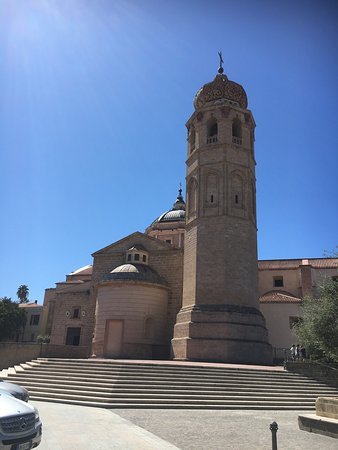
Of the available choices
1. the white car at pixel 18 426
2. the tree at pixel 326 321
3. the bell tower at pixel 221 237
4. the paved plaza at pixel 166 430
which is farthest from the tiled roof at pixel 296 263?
the white car at pixel 18 426

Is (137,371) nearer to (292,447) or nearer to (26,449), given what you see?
(292,447)

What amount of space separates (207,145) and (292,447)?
2201 cm

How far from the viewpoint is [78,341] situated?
107 ft

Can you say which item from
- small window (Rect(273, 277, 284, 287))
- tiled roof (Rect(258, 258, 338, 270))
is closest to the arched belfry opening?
tiled roof (Rect(258, 258, 338, 270))

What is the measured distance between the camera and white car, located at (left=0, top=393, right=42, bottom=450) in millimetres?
5719

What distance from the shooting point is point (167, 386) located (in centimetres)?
1488

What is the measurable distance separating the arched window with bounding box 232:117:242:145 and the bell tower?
0.07 metres

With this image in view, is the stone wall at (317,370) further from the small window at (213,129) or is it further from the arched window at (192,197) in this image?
the small window at (213,129)

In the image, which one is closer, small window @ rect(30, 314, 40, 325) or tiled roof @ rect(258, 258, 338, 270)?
tiled roof @ rect(258, 258, 338, 270)

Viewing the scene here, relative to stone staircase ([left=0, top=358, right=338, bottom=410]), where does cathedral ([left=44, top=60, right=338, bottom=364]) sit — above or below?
above

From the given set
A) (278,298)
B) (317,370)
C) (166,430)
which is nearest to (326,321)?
(317,370)

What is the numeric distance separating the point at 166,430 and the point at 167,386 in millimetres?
5715

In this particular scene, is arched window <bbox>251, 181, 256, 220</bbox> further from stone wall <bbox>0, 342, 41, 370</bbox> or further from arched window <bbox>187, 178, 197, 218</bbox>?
stone wall <bbox>0, 342, 41, 370</bbox>

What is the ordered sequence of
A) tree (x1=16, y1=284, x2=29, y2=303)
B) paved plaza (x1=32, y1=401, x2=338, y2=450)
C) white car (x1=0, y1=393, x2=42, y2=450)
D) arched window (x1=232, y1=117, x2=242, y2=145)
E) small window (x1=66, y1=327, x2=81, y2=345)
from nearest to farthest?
1. white car (x1=0, y1=393, x2=42, y2=450)
2. paved plaza (x1=32, y1=401, x2=338, y2=450)
3. arched window (x1=232, y1=117, x2=242, y2=145)
4. small window (x1=66, y1=327, x2=81, y2=345)
5. tree (x1=16, y1=284, x2=29, y2=303)
